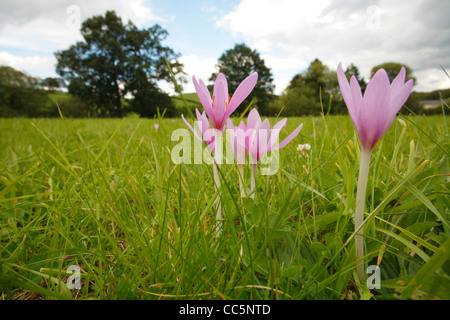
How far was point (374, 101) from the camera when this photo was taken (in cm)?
52

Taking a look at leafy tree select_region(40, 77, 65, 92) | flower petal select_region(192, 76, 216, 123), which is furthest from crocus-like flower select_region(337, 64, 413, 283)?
leafy tree select_region(40, 77, 65, 92)

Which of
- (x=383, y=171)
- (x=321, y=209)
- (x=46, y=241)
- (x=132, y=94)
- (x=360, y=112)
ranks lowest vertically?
(x=46, y=241)

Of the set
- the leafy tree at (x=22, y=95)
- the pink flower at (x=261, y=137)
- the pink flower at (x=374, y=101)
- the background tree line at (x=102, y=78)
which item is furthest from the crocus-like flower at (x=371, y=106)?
the leafy tree at (x=22, y=95)

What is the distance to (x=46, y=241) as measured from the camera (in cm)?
95

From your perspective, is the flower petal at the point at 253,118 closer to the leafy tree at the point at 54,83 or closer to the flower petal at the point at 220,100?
the flower petal at the point at 220,100

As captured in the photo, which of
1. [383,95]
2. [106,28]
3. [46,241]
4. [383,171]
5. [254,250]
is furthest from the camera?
[106,28]

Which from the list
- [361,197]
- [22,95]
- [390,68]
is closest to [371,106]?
[361,197]

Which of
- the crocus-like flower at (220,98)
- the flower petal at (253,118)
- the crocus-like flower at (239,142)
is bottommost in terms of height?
the crocus-like flower at (239,142)

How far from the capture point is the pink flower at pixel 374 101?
1.65ft

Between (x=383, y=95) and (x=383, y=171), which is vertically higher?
(x=383, y=95)

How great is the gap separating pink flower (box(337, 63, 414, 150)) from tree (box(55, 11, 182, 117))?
31.5m
